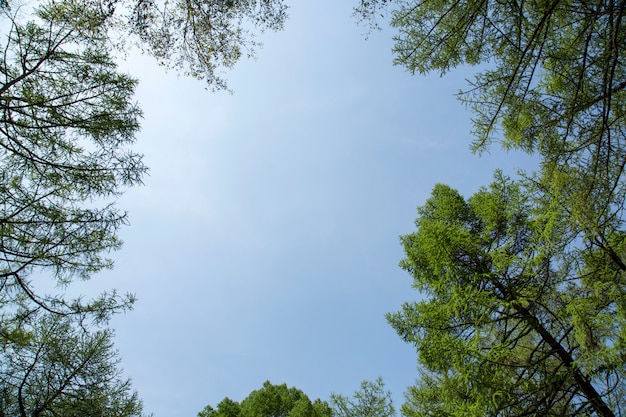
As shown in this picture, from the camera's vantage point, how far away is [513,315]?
5.80 m

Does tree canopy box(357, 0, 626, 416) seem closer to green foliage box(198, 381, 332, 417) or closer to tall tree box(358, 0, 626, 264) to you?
tall tree box(358, 0, 626, 264)

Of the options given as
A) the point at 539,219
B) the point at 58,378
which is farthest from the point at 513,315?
the point at 58,378

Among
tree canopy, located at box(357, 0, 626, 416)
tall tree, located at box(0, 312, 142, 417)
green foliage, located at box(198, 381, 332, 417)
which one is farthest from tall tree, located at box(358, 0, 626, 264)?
green foliage, located at box(198, 381, 332, 417)

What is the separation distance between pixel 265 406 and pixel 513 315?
10721 mm

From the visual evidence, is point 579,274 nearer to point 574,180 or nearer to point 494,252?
point 494,252

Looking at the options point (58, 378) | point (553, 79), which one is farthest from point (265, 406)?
point (553, 79)

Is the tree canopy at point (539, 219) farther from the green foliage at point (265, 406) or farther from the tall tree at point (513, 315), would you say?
the green foliage at point (265, 406)

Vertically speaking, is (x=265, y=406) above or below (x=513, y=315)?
above

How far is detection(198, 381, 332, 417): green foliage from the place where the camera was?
12.8 m

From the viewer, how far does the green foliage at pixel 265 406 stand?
12.8 m

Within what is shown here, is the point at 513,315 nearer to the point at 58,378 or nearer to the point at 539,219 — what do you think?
the point at 539,219

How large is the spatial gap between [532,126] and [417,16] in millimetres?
2384

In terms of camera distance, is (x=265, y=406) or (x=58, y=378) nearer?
(x=58, y=378)

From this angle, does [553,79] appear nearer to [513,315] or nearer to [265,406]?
[513,315]
